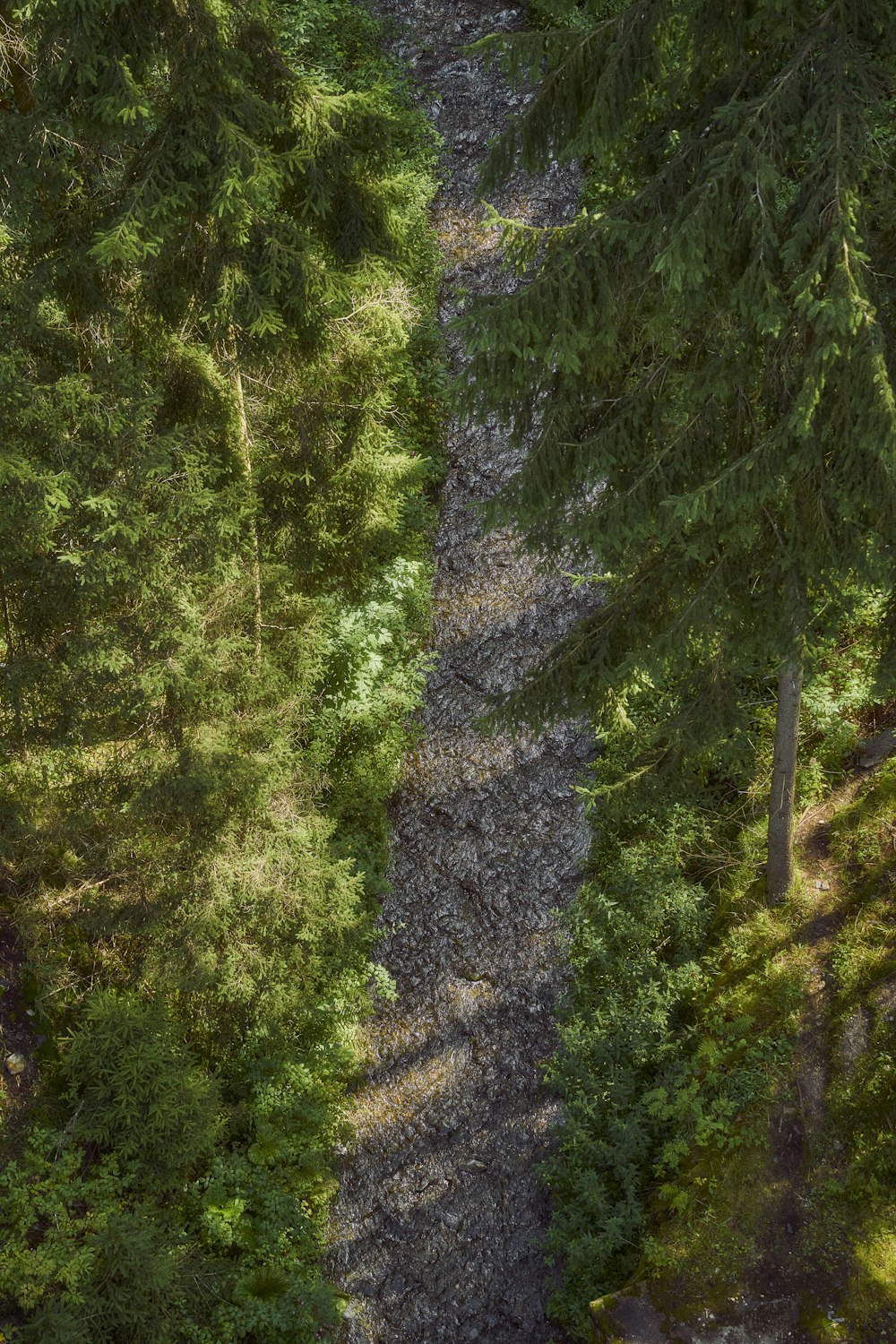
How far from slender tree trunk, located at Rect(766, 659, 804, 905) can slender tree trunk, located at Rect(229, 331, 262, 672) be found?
4.42 meters

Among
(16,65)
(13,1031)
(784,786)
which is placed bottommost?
(13,1031)

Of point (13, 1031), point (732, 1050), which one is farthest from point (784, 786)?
point (13, 1031)

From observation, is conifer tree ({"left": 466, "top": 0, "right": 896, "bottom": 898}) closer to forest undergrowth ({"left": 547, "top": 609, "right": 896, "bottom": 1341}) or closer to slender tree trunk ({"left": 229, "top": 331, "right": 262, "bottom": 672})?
forest undergrowth ({"left": 547, "top": 609, "right": 896, "bottom": 1341})

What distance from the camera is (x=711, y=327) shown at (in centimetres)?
553

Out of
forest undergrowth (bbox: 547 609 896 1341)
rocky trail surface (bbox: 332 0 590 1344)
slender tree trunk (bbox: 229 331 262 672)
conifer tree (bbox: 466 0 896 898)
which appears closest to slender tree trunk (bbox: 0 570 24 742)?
slender tree trunk (bbox: 229 331 262 672)

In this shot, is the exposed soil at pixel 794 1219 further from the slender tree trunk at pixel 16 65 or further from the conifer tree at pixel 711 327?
the slender tree trunk at pixel 16 65

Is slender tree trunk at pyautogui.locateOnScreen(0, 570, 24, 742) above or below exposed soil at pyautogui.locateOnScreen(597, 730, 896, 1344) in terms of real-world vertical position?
above

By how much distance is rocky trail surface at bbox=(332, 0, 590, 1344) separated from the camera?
28.3 feet

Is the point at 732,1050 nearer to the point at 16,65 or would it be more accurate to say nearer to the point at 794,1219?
the point at 794,1219

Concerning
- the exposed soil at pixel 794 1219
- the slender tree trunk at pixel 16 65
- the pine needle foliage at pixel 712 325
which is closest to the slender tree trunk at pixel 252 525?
the slender tree trunk at pixel 16 65

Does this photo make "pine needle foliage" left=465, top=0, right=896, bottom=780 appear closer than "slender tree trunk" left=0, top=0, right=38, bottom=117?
Yes

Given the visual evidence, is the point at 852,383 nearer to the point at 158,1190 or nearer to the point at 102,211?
the point at 102,211

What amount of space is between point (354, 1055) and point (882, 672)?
7.24 metres

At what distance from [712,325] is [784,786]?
4.31m
